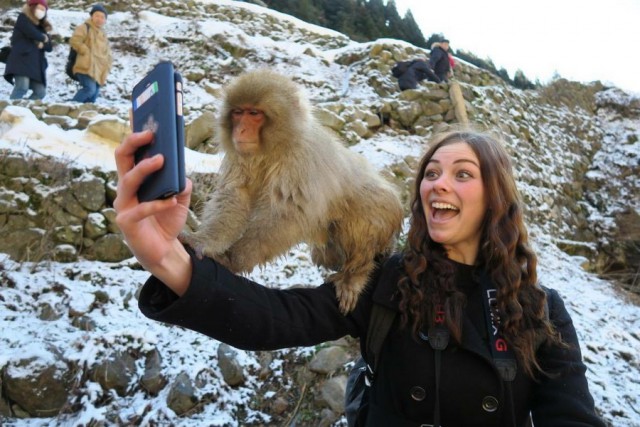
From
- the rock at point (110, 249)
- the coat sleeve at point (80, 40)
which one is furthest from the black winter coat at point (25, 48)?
the rock at point (110, 249)

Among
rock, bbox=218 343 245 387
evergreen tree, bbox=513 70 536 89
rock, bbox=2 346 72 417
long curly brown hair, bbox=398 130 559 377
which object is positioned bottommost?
rock, bbox=2 346 72 417

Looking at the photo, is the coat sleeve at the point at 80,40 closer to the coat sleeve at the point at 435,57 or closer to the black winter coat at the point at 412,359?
the black winter coat at the point at 412,359

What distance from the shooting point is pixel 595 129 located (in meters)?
11.3

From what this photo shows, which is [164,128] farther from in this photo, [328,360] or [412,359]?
[328,360]

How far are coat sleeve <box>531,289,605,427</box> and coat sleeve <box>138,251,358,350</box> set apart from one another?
0.64m

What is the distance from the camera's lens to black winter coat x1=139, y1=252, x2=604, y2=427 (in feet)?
4.23

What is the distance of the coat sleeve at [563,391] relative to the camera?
52.0 inches

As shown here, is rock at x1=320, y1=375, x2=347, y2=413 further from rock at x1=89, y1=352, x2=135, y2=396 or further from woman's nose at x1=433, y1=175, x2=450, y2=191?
woman's nose at x1=433, y1=175, x2=450, y2=191

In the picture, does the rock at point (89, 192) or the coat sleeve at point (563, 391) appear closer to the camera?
the coat sleeve at point (563, 391)

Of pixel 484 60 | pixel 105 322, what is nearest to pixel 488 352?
pixel 105 322

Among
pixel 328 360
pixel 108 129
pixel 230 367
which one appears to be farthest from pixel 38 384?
pixel 108 129

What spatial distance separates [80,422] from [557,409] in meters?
3.18

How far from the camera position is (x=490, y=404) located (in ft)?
4.37

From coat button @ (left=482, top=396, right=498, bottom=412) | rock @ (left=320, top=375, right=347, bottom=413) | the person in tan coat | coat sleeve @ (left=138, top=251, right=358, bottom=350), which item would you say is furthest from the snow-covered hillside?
coat button @ (left=482, top=396, right=498, bottom=412)
